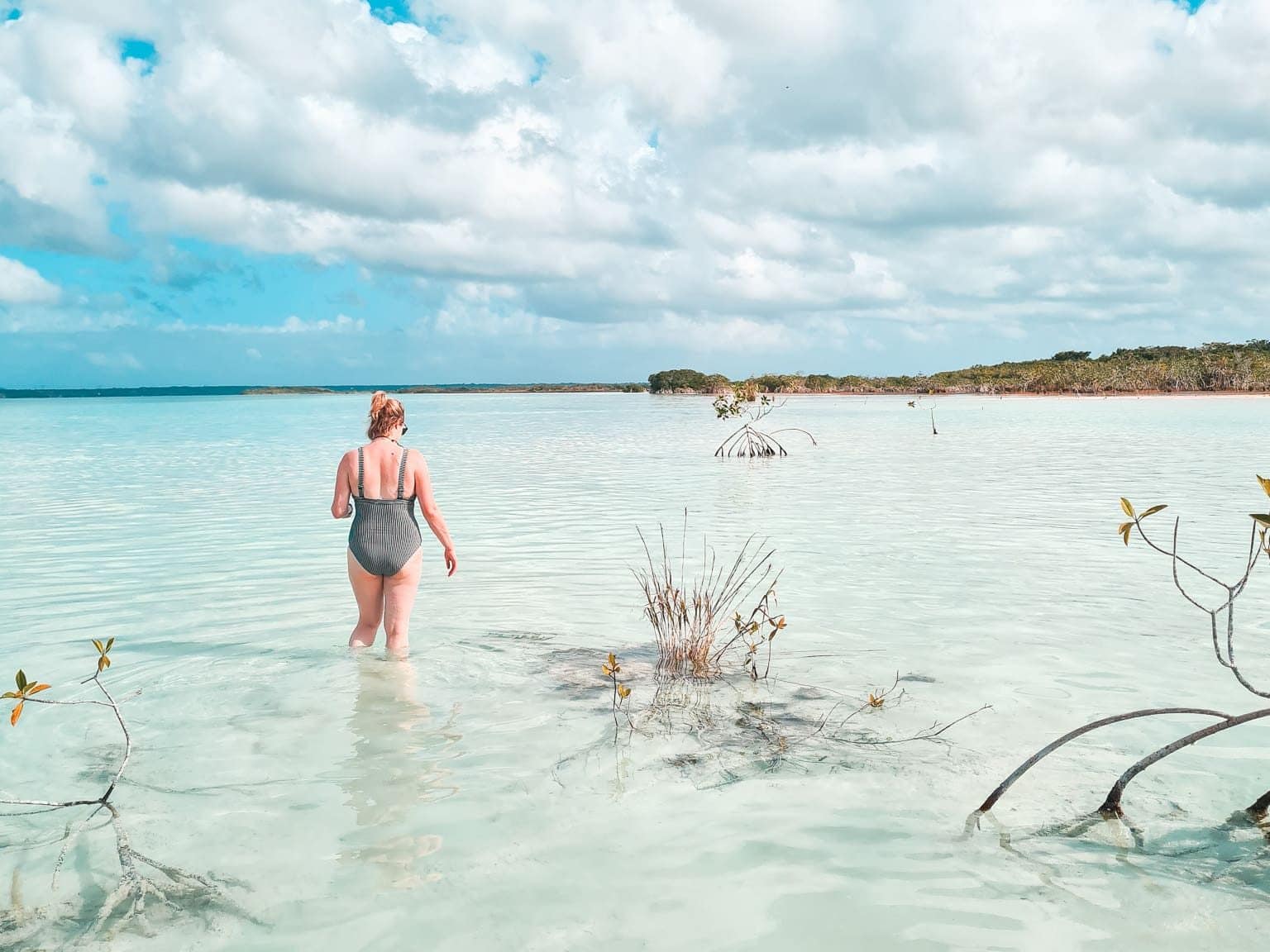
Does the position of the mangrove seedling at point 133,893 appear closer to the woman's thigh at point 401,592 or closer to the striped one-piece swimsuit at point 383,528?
the striped one-piece swimsuit at point 383,528

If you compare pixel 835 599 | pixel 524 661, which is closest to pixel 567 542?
pixel 835 599

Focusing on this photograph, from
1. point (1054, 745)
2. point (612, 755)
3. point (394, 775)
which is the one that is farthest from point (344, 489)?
point (1054, 745)

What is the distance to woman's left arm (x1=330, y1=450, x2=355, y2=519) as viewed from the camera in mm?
6375

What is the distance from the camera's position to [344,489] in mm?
6488

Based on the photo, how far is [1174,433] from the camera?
33500 millimetres

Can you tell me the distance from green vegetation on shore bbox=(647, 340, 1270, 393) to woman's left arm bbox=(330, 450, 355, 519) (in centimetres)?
5934

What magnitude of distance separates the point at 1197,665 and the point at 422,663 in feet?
18.8

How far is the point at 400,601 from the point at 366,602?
28 centimetres

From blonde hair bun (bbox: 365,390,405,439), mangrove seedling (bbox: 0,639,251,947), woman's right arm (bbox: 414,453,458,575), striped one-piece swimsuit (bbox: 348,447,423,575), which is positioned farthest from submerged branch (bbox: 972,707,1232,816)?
blonde hair bun (bbox: 365,390,405,439)

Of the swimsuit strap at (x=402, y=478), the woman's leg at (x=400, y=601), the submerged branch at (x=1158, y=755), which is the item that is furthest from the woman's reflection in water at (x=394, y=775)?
the submerged branch at (x=1158, y=755)

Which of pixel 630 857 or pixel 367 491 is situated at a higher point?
pixel 367 491

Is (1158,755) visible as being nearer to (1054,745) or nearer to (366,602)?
(1054,745)

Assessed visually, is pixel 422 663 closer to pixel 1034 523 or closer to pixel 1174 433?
pixel 1034 523

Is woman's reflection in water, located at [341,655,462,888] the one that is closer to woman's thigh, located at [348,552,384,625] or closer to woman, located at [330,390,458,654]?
woman's thigh, located at [348,552,384,625]
